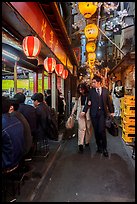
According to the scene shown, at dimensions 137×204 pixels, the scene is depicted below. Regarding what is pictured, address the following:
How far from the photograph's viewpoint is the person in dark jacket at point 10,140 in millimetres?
4016

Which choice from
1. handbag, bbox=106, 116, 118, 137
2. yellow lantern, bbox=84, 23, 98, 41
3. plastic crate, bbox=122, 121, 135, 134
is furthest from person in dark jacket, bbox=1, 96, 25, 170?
yellow lantern, bbox=84, 23, 98, 41

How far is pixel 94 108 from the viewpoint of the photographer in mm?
8672

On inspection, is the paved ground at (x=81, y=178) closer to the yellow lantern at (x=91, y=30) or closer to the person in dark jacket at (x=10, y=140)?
the person in dark jacket at (x=10, y=140)

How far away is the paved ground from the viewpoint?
5117 millimetres

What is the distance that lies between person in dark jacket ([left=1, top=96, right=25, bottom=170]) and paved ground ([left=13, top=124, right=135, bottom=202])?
1252mm

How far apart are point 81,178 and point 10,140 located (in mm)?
2982

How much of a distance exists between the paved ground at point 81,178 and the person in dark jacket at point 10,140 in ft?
4.11

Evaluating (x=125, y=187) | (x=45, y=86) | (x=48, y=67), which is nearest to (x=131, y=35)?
(x=45, y=86)

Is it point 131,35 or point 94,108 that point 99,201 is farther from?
point 131,35

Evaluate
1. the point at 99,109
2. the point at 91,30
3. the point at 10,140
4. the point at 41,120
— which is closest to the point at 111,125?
the point at 99,109

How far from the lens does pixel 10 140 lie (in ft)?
13.2

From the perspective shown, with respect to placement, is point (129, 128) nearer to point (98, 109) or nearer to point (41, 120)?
point (98, 109)

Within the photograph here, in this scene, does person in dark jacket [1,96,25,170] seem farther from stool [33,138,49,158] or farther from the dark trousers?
the dark trousers

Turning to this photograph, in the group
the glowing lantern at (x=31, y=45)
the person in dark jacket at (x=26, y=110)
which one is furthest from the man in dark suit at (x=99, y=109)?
the glowing lantern at (x=31, y=45)
